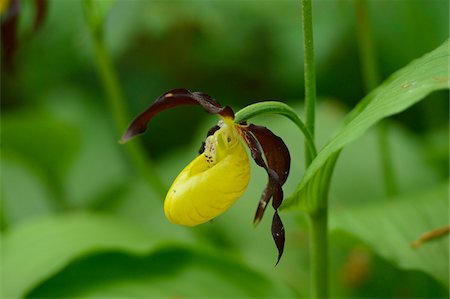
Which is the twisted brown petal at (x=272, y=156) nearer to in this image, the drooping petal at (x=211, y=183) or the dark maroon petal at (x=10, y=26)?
the drooping petal at (x=211, y=183)

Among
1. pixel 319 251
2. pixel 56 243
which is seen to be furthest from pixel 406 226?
pixel 56 243

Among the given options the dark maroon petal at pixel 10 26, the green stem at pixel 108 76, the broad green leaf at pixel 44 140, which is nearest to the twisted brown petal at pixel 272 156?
the green stem at pixel 108 76

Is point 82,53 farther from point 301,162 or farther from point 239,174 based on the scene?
point 239,174

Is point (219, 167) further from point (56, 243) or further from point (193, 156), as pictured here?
point (193, 156)

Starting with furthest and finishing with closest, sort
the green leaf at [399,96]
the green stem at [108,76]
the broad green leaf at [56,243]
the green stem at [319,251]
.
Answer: the green stem at [108,76], the broad green leaf at [56,243], the green stem at [319,251], the green leaf at [399,96]

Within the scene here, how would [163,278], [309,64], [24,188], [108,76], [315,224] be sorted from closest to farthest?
1. [309,64]
2. [315,224]
3. [163,278]
4. [108,76]
5. [24,188]

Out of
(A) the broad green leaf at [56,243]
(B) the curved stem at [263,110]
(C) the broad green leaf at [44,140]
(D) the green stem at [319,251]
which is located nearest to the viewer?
(B) the curved stem at [263,110]
